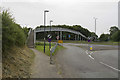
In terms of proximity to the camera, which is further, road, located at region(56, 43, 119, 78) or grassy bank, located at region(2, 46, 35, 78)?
road, located at region(56, 43, 119, 78)

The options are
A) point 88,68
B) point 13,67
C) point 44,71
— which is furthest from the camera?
point 88,68

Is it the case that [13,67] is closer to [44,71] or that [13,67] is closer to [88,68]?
[44,71]

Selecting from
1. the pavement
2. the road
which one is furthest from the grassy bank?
the road

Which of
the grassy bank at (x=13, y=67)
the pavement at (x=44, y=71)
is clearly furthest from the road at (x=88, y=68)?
the grassy bank at (x=13, y=67)

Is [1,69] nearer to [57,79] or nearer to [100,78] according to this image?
[57,79]

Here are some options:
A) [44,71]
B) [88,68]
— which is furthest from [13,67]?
[88,68]

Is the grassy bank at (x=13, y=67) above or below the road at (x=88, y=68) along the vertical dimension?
above

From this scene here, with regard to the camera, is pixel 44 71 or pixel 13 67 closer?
pixel 13 67

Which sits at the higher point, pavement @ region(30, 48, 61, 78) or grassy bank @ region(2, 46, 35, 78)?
grassy bank @ region(2, 46, 35, 78)

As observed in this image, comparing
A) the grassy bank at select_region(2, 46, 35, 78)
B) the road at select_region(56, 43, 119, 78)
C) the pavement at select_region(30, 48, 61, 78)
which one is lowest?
the road at select_region(56, 43, 119, 78)

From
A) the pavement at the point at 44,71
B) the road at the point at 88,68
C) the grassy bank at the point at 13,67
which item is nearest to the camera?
the grassy bank at the point at 13,67

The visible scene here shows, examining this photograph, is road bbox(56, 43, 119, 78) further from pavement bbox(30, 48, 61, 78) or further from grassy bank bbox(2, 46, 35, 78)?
grassy bank bbox(2, 46, 35, 78)

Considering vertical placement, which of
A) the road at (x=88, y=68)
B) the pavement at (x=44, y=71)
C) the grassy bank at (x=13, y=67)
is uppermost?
the grassy bank at (x=13, y=67)

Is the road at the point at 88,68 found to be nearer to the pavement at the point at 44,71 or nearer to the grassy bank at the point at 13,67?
the pavement at the point at 44,71
